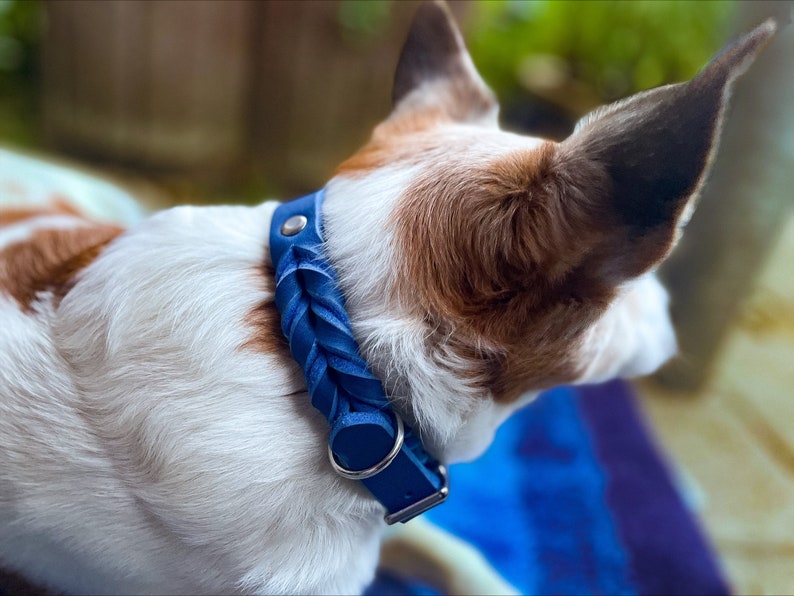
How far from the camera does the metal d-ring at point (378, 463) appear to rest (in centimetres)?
73

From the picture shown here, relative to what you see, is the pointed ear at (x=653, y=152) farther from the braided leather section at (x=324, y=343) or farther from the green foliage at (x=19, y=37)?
the green foliage at (x=19, y=37)

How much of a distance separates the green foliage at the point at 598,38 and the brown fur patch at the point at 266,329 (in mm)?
1376

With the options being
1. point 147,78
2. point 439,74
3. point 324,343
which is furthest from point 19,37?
point 324,343

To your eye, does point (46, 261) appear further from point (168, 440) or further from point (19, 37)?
point (19, 37)

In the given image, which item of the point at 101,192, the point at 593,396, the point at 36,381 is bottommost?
the point at 593,396

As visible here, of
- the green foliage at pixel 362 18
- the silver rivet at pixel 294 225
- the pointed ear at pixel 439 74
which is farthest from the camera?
the green foliage at pixel 362 18

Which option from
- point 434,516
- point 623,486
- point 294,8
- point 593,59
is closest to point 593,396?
point 623,486

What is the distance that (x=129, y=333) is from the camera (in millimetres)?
764

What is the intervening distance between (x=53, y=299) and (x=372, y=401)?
17.4 inches

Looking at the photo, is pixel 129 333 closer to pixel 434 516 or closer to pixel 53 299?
pixel 53 299

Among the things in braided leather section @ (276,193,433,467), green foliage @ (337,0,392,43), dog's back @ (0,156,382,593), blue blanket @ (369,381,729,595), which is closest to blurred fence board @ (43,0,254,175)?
green foliage @ (337,0,392,43)

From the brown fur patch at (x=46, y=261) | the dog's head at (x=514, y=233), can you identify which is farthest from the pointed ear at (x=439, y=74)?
the brown fur patch at (x=46, y=261)

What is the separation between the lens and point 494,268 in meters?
0.71

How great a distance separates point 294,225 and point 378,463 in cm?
29
